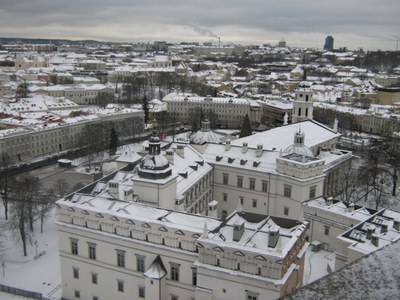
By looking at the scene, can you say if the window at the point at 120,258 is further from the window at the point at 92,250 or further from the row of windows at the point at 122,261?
the window at the point at 92,250

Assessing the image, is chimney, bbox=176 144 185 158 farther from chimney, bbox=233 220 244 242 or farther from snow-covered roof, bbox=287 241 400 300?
snow-covered roof, bbox=287 241 400 300

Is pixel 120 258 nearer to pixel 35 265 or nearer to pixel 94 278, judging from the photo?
pixel 94 278

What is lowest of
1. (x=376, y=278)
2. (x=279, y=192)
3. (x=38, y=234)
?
(x=38, y=234)

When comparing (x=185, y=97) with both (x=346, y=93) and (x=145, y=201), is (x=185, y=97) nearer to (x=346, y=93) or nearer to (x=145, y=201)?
(x=346, y=93)

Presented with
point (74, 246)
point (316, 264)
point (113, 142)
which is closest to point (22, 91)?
point (113, 142)

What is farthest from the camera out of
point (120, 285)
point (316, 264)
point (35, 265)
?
point (316, 264)

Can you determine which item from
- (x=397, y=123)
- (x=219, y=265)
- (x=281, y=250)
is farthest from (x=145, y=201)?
(x=397, y=123)
